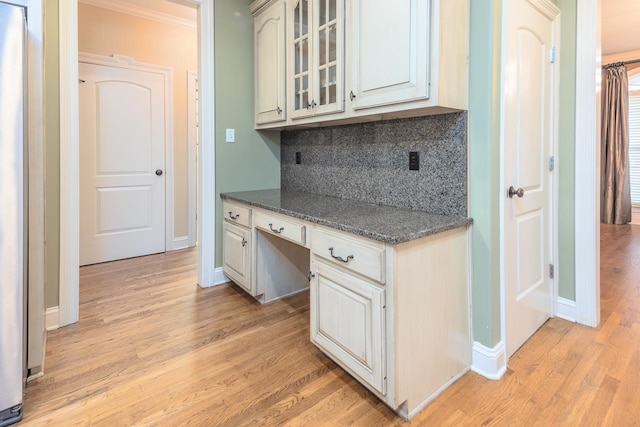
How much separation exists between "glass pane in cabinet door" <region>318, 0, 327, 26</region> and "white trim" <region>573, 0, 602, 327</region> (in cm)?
145

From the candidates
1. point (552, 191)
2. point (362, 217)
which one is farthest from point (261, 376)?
point (552, 191)

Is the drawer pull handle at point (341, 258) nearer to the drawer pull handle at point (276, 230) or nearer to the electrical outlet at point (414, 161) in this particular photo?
the drawer pull handle at point (276, 230)

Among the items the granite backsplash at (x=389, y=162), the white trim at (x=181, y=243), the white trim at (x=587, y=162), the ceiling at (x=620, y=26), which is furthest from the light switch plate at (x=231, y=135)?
the ceiling at (x=620, y=26)

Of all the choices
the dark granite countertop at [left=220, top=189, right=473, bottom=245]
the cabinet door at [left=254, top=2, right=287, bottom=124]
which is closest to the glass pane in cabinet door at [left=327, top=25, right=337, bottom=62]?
the cabinet door at [left=254, top=2, right=287, bottom=124]

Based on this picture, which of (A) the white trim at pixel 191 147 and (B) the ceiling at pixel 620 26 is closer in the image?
(B) the ceiling at pixel 620 26

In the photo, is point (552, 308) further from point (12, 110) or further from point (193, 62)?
point (193, 62)

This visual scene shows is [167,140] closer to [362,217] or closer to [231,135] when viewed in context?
[231,135]

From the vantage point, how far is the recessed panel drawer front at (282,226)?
1.88 m

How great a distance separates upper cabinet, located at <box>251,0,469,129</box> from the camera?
153 cm

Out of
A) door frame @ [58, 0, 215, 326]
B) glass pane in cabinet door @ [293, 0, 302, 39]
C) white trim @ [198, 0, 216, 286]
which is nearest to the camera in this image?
door frame @ [58, 0, 215, 326]

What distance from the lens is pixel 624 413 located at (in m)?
1.42

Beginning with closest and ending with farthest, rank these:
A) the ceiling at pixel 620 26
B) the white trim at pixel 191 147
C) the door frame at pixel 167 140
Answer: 1. the ceiling at pixel 620 26
2. the door frame at pixel 167 140
3. the white trim at pixel 191 147

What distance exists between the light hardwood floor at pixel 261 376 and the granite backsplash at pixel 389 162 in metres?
0.86

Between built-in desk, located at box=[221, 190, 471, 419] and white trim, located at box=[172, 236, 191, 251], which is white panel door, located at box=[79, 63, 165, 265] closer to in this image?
white trim, located at box=[172, 236, 191, 251]
